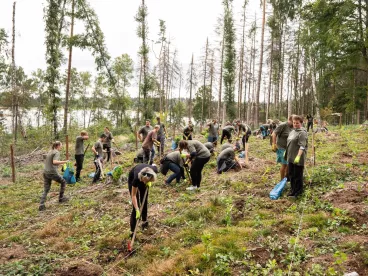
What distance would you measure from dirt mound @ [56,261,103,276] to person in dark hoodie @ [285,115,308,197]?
393cm

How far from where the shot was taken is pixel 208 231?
14.9ft

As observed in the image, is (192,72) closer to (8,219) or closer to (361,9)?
(361,9)

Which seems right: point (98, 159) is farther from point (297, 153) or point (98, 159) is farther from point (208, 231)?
point (297, 153)

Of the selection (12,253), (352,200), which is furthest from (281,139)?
(12,253)

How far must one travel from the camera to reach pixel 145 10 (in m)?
18.3

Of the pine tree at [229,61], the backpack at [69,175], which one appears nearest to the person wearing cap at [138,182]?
the backpack at [69,175]

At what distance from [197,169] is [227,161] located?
6.70 ft

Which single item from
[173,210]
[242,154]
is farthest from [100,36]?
[173,210]

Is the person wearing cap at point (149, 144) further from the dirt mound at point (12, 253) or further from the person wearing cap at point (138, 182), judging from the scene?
the dirt mound at point (12, 253)

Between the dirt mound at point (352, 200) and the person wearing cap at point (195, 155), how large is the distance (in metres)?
2.90

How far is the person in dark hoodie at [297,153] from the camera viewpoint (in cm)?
540

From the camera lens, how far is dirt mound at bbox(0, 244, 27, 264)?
4.57m

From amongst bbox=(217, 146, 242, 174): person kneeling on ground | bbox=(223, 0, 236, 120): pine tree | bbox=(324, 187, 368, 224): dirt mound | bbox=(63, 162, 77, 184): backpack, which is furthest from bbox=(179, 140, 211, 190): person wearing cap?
bbox=(223, 0, 236, 120): pine tree

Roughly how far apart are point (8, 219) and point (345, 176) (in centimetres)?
812
